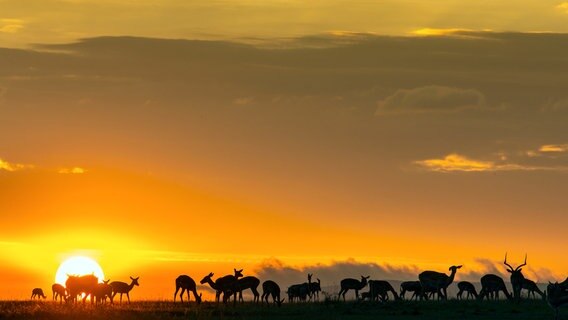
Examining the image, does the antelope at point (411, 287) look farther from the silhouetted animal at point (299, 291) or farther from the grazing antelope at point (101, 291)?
the grazing antelope at point (101, 291)

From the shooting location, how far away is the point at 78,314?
59594 millimetres

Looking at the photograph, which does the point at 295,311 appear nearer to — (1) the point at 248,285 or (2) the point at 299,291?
(1) the point at 248,285

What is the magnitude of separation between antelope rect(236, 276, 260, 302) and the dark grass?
2954mm

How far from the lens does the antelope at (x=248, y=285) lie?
7506cm

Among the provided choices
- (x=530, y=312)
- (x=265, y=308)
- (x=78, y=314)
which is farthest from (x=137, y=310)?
(x=530, y=312)

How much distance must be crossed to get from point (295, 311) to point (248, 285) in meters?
9.96

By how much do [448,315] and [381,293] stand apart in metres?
14.4

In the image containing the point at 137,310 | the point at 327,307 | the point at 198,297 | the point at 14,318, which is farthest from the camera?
the point at 198,297

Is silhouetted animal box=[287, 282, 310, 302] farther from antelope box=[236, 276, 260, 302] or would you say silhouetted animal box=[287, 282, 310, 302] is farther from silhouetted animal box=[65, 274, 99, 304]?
silhouetted animal box=[65, 274, 99, 304]

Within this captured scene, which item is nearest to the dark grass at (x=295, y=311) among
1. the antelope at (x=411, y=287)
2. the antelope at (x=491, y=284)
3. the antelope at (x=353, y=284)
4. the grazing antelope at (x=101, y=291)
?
the grazing antelope at (x=101, y=291)

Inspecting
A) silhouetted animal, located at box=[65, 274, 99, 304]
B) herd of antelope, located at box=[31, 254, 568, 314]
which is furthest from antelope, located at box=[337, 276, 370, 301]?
silhouetted animal, located at box=[65, 274, 99, 304]

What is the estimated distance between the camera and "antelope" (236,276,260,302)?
75056 millimetres

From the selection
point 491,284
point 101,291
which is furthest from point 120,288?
point 491,284

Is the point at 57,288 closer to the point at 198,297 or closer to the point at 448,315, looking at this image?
the point at 198,297
